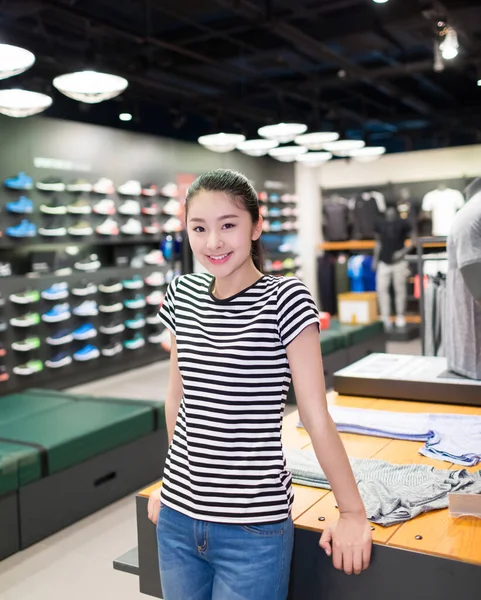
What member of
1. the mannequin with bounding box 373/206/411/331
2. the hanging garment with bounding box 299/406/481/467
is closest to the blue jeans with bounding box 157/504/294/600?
the hanging garment with bounding box 299/406/481/467

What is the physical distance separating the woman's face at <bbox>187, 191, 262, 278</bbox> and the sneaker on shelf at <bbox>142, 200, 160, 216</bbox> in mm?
7905

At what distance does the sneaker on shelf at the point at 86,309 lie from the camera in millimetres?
7906

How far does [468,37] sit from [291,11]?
7.01 ft

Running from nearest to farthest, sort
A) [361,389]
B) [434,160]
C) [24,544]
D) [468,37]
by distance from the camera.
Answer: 1. [361,389]
2. [24,544]
3. [468,37]
4. [434,160]

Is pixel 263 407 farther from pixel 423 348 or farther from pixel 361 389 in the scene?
pixel 423 348

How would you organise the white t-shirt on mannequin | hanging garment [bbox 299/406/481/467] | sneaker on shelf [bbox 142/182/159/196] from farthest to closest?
the white t-shirt on mannequin
sneaker on shelf [bbox 142/182/159/196]
hanging garment [bbox 299/406/481/467]

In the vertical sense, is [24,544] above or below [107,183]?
below

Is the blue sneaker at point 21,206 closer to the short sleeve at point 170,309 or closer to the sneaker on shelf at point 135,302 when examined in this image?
the sneaker on shelf at point 135,302

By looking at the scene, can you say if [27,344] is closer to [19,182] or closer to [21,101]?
[19,182]

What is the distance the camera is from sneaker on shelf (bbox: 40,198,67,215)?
774 cm

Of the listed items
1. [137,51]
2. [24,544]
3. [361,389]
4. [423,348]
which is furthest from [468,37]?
[24,544]

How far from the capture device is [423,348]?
14.2 ft

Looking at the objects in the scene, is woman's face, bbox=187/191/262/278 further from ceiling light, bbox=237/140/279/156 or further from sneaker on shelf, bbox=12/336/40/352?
ceiling light, bbox=237/140/279/156

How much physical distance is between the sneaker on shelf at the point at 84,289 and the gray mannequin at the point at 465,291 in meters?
5.58
